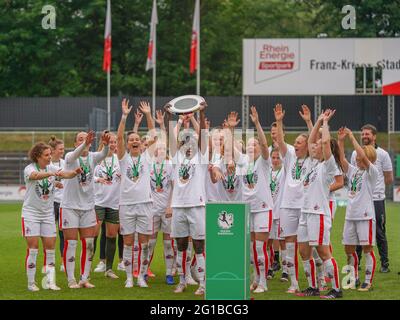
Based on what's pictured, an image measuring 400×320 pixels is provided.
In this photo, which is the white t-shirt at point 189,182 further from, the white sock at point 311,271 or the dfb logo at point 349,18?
the dfb logo at point 349,18

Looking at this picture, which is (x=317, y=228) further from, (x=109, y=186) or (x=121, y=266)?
(x=121, y=266)

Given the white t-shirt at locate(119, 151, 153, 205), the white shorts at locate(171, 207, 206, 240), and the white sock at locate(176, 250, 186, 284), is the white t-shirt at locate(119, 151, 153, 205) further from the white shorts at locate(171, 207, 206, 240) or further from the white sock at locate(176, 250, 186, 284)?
the white sock at locate(176, 250, 186, 284)

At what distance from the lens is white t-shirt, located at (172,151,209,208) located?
13469 millimetres

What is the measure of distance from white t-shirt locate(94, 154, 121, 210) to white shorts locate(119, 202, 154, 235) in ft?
4.34

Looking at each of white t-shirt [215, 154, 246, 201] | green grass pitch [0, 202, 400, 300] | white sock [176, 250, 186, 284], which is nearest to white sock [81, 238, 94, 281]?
green grass pitch [0, 202, 400, 300]

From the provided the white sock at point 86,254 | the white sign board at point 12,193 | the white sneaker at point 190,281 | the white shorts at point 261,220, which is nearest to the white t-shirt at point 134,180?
the white sock at point 86,254

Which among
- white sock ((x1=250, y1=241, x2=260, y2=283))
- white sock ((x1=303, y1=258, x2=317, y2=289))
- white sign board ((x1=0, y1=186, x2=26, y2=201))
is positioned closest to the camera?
white sock ((x1=303, y1=258, x2=317, y2=289))

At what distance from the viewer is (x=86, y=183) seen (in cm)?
1407

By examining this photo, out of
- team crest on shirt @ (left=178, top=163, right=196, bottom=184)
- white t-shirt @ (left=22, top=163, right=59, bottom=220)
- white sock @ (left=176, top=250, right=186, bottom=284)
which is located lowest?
white sock @ (left=176, top=250, right=186, bottom=284)

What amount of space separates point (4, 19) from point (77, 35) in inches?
195

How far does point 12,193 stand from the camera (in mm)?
37844

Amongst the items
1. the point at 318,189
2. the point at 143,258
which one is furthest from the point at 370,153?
the point at 143,258

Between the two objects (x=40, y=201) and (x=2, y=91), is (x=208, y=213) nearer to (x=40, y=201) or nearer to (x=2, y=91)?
(x=40, y=201)

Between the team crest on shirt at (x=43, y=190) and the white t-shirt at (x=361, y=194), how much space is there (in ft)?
13.5
